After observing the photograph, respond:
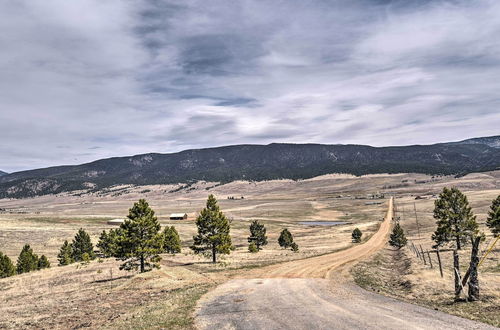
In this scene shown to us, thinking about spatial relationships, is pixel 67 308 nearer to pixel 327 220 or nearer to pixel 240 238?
pixel 240 238

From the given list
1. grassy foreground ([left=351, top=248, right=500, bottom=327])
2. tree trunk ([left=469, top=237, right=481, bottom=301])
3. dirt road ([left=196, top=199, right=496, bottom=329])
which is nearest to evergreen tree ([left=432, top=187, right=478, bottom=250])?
grassy foreground ([left=351, top=248, right=500, bottom=327])

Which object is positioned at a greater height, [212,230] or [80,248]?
[212,230]

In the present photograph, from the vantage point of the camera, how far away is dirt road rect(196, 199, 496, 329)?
18766 millimetres

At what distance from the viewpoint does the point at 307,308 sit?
73.6ft

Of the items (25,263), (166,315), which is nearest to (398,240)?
(166,315)

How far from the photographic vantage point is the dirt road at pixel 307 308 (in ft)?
61.6

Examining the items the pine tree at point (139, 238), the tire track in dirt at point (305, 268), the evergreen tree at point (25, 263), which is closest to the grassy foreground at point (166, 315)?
the tire track in dirt at point (305, 268)

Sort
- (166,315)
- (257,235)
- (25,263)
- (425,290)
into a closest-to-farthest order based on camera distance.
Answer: (166,315)
(425,290)
(25,263)
(257,235)

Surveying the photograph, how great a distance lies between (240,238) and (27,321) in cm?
8977

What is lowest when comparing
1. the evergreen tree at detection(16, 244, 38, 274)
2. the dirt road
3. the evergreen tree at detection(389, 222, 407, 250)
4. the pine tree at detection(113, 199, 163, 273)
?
the evergreen tree at detection(389, 222, 407, 250)

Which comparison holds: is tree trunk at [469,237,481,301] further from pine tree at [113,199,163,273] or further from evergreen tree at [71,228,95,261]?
evergreen tree at [71,228,95,261]

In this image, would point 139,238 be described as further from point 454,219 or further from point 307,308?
point 454,219

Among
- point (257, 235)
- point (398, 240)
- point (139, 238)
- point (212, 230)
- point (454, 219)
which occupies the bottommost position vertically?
point (398, 240)

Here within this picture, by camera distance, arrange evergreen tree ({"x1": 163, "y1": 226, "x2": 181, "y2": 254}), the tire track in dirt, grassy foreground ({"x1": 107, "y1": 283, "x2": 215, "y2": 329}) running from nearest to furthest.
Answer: grassy foreground ({"x1": 107, "y1": 283, "x2": 215, "y2": 329}) → the tire track in dirt → evergreen tree ({"x1": 163, "y1": 226, "x2": 181, "y2": 254})
